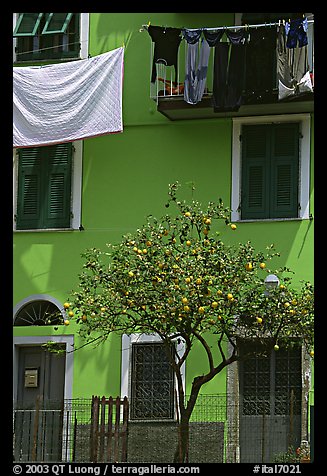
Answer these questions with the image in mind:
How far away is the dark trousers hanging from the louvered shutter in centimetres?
317

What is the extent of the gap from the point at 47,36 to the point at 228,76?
3.99m

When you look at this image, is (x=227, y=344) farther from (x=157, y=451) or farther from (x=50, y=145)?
(x=50, y=145)

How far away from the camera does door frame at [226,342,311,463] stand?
1881 centimetres

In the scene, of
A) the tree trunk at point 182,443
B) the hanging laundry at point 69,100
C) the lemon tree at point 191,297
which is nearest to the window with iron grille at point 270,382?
the lemon tree at point 191,297

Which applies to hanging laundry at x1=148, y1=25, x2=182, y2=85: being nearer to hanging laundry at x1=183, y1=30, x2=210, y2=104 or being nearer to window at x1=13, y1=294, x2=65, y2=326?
hanging laundry at x1=183, y1=30, x2=210, y2=104

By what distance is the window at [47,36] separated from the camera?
2156 cm

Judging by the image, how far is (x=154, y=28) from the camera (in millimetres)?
20484

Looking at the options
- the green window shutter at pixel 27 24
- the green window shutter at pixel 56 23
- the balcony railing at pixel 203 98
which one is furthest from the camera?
the green window shutter at pixel 27 24

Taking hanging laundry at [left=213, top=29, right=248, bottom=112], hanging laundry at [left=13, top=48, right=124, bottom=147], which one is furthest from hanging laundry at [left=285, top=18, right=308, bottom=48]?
hanging laundry at [left=13, top=48, right=124, bottom=147]

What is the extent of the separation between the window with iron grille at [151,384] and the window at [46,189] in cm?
287

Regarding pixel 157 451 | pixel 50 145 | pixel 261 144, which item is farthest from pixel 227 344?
pixel 50 145

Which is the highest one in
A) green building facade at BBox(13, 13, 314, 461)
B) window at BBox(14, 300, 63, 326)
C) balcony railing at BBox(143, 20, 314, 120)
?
balcony railing at BBox(143, 20, 314, 120)

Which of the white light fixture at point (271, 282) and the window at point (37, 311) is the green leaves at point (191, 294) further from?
the window at point (37, 311)

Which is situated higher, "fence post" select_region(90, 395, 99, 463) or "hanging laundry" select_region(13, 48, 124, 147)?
"hanging laundry" select_region(13, 48, 124, 147)
